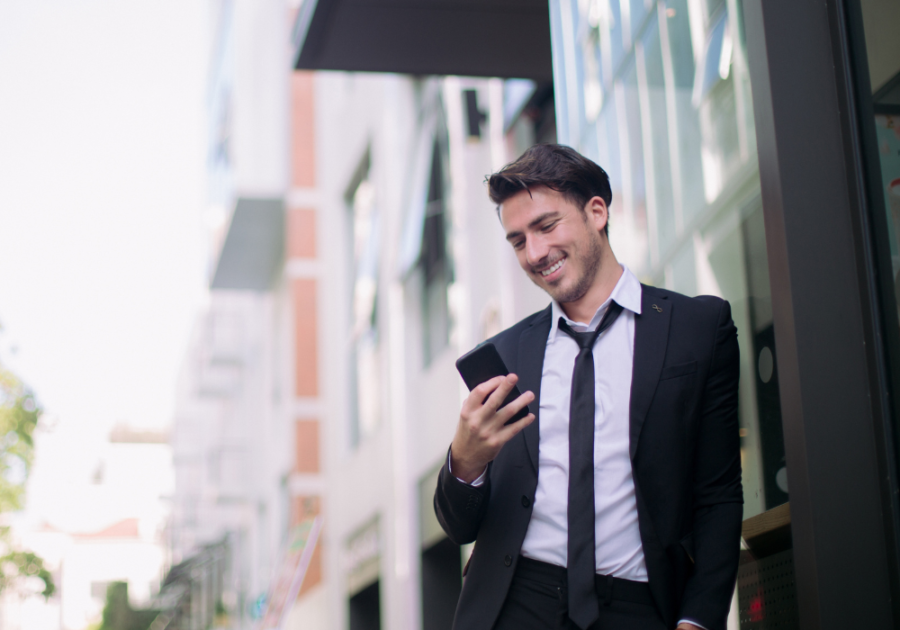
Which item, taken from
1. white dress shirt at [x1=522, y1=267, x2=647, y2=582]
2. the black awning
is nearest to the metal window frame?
white dress shirt at [x1=522, y1=267, x2=647, y2=582]

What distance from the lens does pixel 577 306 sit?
2932 millimetres

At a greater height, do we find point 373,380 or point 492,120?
point 492,120

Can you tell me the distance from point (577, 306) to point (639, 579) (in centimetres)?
77

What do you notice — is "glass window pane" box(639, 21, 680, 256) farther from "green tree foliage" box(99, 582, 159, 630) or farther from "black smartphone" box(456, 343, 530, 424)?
"green tree foliage" box(99, 582, 159, 630)

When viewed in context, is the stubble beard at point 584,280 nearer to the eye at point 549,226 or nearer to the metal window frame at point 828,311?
the eye at point 549,226

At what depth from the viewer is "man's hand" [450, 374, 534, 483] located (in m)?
2.58

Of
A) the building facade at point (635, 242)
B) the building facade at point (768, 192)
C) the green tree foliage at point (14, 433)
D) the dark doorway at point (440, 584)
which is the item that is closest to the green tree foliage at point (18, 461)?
the green tree foliage at point (14, 433)

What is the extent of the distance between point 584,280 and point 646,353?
0.28 metres

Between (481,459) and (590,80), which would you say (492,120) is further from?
(481,459)

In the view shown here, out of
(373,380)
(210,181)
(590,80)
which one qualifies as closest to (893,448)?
(590,80)

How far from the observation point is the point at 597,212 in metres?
2.94

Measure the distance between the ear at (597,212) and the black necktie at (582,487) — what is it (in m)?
0.26

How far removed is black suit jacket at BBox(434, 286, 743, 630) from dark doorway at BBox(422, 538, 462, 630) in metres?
9.96

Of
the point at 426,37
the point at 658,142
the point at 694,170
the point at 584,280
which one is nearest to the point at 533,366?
the point at 584,280
